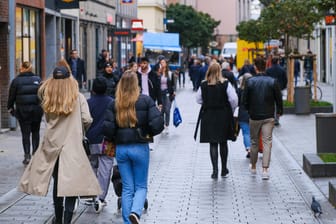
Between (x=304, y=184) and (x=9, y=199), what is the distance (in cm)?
442

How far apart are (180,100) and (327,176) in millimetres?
24156

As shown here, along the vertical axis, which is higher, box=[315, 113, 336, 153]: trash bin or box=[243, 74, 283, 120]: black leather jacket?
box=[243, 74, 283, 120]: black leather jacket

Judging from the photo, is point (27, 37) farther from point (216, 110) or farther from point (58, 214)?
point (58, 214)

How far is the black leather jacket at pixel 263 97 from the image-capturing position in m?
14.5

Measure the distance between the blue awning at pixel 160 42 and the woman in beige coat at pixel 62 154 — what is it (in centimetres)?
4471

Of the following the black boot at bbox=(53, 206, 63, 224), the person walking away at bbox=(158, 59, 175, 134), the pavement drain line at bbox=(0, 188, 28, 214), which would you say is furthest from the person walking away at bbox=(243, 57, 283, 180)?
the person walking away at bbox=(158, 59, 175, 134)

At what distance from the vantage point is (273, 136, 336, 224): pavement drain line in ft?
37.0

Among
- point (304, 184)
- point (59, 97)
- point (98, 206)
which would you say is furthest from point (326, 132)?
point (59, 97)

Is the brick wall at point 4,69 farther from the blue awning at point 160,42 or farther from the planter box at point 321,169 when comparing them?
the blue awning at point 160,42

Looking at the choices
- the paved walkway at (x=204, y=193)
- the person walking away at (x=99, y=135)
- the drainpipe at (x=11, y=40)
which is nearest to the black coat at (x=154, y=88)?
the paved walkway at (x=204, y=193)

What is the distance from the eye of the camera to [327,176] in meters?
14.2

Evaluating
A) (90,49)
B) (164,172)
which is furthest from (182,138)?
(90,49)

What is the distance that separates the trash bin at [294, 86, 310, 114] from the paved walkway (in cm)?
782

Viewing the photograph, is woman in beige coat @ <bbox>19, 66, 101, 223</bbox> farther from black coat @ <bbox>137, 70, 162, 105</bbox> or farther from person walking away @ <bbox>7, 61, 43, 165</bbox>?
black coat @ <bbox>137, 70, 162, 105</bbox>
